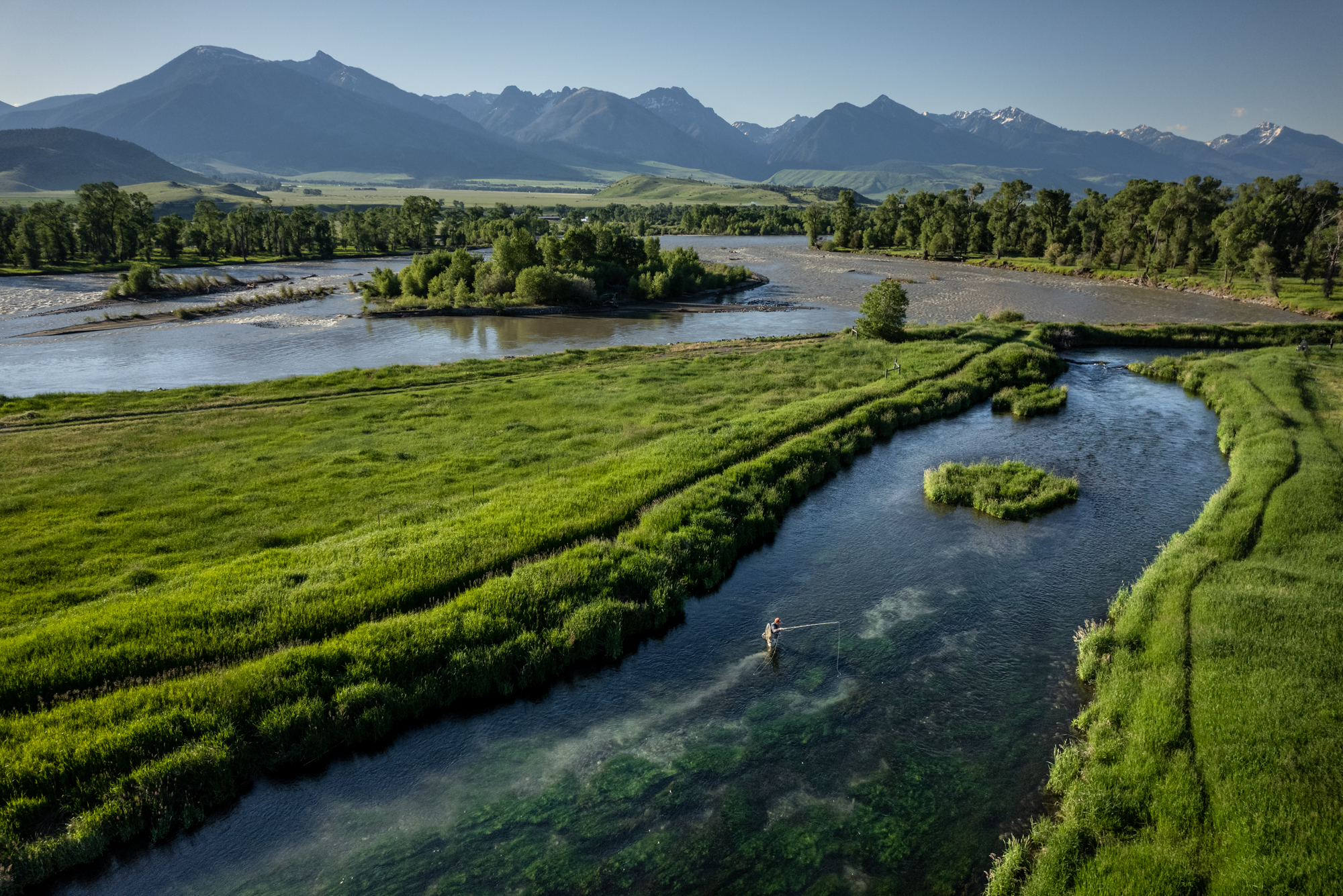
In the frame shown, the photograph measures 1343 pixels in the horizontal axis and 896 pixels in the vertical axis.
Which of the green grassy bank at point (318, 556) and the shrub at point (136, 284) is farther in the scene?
the shrub at point (136, 284)

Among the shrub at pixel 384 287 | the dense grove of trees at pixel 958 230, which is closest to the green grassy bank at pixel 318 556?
the shrub at pixel 384 287

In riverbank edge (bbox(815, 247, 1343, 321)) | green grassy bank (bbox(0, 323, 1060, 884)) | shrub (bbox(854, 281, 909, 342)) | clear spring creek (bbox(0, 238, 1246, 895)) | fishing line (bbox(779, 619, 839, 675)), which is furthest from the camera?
riverbank edge (bbox(815, 247, 1343, 321))

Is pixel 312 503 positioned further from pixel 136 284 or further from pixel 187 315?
pixel 136 284

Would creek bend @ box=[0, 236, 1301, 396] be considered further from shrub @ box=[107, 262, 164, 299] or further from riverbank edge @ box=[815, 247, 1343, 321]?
shrub @ box=[107, 262, 164, 299]

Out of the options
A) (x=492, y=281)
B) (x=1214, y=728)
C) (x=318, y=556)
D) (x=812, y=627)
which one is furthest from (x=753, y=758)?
(x=492, y=281)

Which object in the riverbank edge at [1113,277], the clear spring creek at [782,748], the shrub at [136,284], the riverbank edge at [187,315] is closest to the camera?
the clear spring creek at [782,748]

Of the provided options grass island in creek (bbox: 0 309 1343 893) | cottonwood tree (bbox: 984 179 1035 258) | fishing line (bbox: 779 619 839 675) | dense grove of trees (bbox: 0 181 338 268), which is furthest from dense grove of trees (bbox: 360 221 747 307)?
fishing line (bbox: 779 619 839 675)

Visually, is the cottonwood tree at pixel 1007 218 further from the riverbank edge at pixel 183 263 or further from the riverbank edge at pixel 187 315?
the riverbank edge at pixel 183 263
